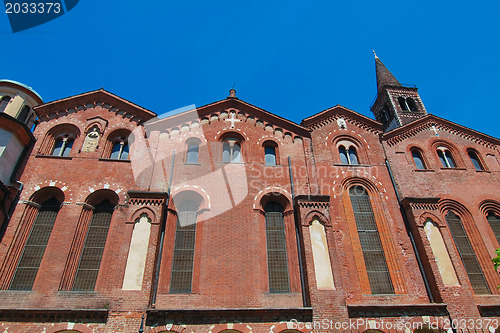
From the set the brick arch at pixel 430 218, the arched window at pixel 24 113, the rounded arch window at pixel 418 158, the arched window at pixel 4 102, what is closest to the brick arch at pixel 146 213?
the brick arch at pixel 430 218

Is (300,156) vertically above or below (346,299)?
above

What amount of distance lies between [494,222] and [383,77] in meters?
22.8

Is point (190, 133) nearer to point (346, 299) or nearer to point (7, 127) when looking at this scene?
point (7, 127)

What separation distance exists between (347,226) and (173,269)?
830 centimetres

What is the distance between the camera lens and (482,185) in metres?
18.4

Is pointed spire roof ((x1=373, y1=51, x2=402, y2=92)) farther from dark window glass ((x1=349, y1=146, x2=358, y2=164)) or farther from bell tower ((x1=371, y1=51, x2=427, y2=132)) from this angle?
dark window glass ((x1=349, y1=146, x2=358, y2=164))

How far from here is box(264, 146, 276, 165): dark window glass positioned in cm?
1805

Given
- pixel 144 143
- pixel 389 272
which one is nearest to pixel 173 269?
pixel 144 143

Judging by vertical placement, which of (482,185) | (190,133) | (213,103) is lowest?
(482,185)

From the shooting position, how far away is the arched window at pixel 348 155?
18.7 meters

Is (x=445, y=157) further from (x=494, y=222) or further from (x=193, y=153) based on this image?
(x=193, y=153)

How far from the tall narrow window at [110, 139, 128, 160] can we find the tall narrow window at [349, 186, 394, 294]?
12140 mm

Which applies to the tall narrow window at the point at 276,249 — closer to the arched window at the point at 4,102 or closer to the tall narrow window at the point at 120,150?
the tall narrow window at the point at 120,150

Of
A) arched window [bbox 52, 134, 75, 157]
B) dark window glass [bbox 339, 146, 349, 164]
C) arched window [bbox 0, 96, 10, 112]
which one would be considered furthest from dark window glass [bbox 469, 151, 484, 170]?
arched window [bbox 0, 96, 10, 112]
